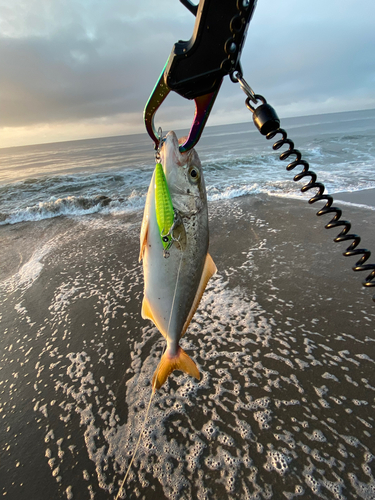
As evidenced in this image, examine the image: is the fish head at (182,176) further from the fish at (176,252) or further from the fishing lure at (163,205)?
the fishing lure at (163,205)

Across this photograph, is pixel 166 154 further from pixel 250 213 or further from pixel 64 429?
pixel 250 213

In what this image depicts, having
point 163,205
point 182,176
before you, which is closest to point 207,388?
point 163,205

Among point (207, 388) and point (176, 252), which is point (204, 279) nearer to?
point (176, 252)

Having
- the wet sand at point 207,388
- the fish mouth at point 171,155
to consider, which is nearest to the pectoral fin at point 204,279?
the fish mouth at point 171,155

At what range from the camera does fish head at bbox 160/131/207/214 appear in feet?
6.33

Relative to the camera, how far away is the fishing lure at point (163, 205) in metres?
1.84

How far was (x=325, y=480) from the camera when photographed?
217 cm

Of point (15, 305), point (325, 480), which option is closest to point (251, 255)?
point (325, 480)

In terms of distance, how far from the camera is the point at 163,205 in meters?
1.84

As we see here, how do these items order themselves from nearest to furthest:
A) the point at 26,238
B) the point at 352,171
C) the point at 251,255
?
the point at 251,255, the point at 26,238, the point at 352,171

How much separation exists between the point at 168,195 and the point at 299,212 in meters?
7.28

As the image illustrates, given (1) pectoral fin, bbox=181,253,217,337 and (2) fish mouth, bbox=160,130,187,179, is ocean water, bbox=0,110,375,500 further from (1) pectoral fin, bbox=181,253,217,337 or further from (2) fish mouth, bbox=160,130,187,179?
(2) fish mouth, bbox=160,130,187,179

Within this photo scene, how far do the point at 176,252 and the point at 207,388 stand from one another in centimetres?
183

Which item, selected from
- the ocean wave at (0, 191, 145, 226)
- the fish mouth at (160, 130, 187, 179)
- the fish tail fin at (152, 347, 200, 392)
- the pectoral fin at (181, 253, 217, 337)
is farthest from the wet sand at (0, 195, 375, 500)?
the ocean wave at (0, 191, 145, 226)
